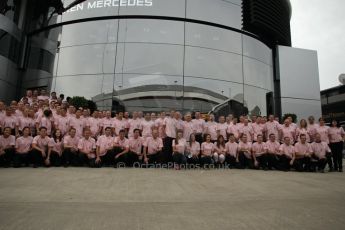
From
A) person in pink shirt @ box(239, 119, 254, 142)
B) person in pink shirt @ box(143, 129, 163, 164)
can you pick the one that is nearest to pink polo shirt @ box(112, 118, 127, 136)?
person in pink shirt @ box(143, 129, 163, 164)

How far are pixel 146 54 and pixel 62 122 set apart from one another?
20.2 feet

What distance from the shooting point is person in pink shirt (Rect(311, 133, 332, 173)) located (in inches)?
367

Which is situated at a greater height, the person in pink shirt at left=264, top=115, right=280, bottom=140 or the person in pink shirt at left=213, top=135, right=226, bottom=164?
the person in pink shirt at left=264, top=115, right=280, bottom=140

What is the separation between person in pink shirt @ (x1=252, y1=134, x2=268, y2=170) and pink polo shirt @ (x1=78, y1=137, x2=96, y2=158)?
17.0 feet

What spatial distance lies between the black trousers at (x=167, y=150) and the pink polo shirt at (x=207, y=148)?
105 cm

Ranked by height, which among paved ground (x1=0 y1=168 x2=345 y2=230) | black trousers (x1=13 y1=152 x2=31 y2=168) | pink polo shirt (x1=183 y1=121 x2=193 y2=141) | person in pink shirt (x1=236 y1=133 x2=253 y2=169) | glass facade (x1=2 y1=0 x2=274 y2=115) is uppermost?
glass facade (x1=2 y1=0 x2=274 y2=115)

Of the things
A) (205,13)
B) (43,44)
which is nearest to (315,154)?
(205,13)

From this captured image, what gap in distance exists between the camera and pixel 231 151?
31.5 ft

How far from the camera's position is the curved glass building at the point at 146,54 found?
45.8 ft

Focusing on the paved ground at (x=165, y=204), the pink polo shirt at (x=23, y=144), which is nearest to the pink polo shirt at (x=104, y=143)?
the pink polo shirt at (x=23, y=144)

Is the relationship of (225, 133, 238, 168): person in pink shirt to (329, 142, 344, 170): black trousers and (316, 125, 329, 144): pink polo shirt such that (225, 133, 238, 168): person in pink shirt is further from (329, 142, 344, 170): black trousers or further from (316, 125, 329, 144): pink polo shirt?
(329, 142, 344, 170): black trousers

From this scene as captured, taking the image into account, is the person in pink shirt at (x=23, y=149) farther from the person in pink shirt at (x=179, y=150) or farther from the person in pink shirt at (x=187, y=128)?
the person in pink shirt at (x=187, y=128)

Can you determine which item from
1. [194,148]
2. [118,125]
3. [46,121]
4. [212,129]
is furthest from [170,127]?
[46,121]

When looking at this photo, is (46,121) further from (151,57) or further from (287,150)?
(287,150)
